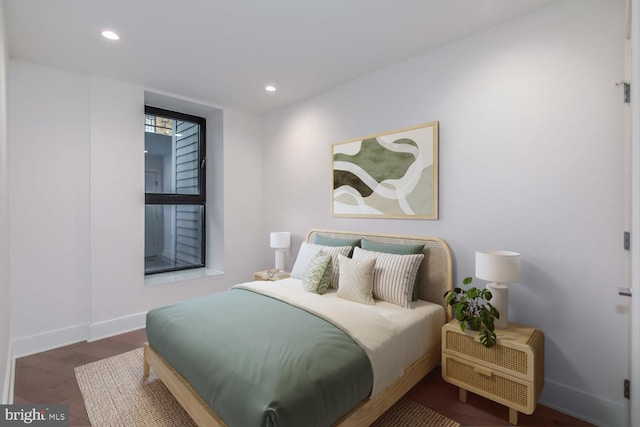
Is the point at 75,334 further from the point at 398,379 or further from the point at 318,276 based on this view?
the point at 398,379

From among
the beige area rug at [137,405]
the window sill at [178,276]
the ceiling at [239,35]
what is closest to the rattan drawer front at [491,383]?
the beige area rug at [137,405]

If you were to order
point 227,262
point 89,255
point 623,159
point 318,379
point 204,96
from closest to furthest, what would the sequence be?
point 318,379 → point 623,159 → point 89,255 → point 204,96 → point 227,262

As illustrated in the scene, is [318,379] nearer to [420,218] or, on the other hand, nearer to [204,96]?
[420,218]

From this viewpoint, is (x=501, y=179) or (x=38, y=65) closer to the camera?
(x=501, y=179)

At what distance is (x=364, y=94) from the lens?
3166 millimetres

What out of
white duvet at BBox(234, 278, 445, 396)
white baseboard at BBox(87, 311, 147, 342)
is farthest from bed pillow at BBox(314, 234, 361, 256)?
white baseboard at BBox(87, 311, 147, 342)

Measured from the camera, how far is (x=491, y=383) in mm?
1933

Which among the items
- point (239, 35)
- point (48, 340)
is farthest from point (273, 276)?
point (239, 35)

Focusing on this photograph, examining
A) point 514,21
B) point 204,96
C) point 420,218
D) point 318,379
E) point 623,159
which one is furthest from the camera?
point 204,96

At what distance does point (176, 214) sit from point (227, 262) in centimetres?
102

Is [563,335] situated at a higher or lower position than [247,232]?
lower

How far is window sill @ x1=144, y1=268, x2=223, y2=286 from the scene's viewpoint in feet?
12.1

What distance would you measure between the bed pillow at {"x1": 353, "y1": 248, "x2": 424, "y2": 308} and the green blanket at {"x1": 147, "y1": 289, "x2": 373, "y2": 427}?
72 cm

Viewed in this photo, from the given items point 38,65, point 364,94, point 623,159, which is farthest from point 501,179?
point 38,65
